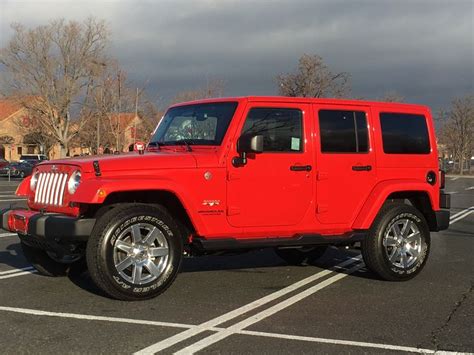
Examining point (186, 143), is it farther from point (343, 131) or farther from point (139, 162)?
point (343, 131)

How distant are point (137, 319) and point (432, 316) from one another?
2.63 meters

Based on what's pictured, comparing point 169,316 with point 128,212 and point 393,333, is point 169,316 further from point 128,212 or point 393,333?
point 393,333

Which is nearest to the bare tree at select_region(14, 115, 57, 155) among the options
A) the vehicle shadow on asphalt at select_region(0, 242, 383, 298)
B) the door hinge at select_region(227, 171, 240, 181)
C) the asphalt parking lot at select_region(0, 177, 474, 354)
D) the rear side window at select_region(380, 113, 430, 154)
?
the vehicle shadow on asphalt at select_region(0, 242, 383, 298)

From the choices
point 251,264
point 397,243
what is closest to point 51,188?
point 251,264

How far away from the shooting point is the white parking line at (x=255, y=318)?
13.7 feet

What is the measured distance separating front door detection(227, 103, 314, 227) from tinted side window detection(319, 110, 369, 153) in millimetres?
239

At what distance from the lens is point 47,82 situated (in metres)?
46.9

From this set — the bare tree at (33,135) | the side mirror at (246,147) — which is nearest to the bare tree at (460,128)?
the bare tree at (33,135)

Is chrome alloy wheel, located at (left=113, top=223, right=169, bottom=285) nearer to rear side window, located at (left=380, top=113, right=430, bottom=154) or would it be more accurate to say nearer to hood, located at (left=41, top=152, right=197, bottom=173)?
hood, located at (left=41, top=152, right=197, bottom=173)

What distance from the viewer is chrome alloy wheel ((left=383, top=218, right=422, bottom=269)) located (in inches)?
257

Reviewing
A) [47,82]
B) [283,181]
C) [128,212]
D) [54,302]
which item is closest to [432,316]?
[283,181]

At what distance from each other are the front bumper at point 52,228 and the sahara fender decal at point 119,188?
0.22 meters

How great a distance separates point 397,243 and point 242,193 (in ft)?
6.79

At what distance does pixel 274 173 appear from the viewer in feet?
19.4
